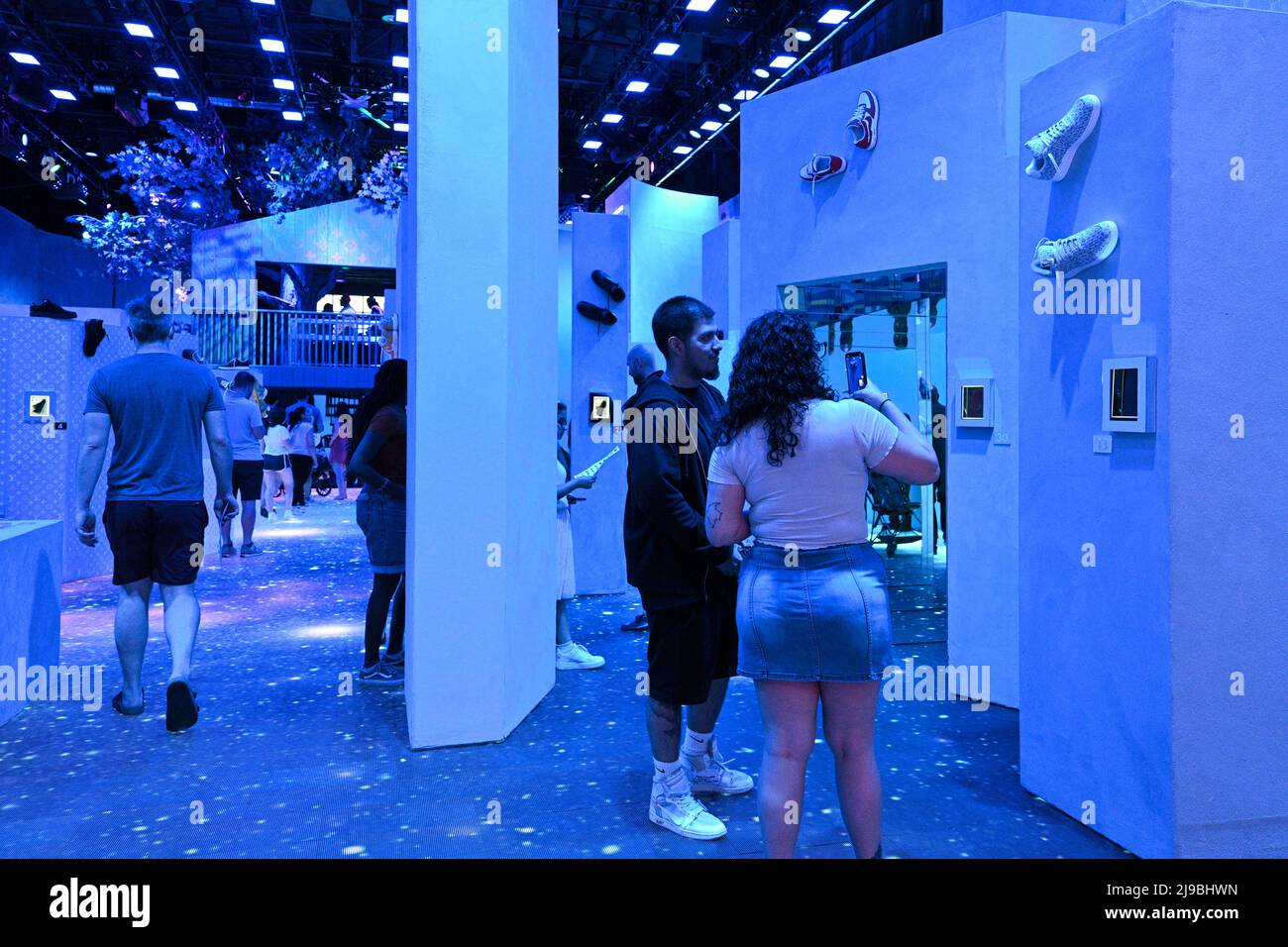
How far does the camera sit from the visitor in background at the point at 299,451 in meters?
13.6

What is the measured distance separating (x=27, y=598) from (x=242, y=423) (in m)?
4.56

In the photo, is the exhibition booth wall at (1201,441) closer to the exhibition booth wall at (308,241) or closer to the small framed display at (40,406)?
the small framed display at (40,406)

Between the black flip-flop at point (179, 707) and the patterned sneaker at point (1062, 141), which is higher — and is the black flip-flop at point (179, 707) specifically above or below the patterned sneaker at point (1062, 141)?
below

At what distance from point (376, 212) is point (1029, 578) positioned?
59.2 feet

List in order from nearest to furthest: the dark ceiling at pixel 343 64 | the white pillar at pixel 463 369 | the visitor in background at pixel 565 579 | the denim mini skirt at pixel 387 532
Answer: the white pillar at pixel 463 369
the denim mini skirt at pixel 387 532
the visitor in background at pixel 565 579
the dark ceiling at pixel 343 64

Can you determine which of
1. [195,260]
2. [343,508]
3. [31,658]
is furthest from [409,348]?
[195,260]

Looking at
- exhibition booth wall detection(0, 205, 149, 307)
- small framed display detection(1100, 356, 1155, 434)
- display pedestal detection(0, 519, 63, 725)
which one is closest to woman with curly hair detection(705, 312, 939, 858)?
small framed display detection(1100, 356, 1155, 434)

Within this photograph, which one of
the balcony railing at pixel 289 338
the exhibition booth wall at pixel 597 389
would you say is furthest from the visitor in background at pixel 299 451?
the exhibition booth wall at pixel 597 389

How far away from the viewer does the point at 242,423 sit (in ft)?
27.1

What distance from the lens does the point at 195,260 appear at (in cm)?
1741

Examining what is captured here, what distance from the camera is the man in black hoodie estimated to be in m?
2.69

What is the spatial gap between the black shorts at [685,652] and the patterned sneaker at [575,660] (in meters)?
2.07

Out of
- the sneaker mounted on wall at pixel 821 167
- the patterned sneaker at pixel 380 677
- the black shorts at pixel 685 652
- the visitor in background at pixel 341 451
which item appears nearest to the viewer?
the black shorts at pixel 685 652

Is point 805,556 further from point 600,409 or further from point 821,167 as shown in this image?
point 600,409
